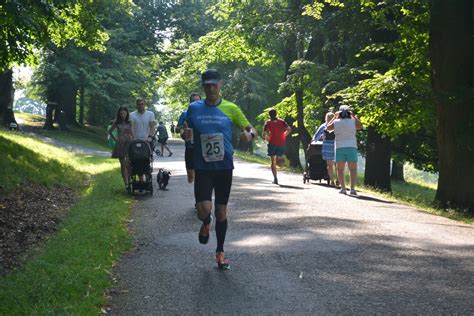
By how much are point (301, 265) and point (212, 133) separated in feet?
5.82

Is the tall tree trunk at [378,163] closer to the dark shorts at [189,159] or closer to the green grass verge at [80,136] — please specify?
the dark shorts at [189,159]

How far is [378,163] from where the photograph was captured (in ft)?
65.2

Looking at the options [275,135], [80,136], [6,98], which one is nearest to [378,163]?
[275,135]

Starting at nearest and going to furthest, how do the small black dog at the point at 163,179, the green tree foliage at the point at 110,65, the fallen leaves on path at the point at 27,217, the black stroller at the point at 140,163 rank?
the fallen leaves on path at the point at 27,217 → the black stroller at the point at 140,163 → the small black dog at the point at 163,179 → the green tree foliage at the point at 110,65

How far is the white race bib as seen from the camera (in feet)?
22.6

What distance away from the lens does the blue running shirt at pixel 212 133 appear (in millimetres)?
6914

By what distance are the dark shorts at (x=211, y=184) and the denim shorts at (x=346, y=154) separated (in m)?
8.14

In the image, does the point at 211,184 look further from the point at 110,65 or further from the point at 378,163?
the point at 110,65

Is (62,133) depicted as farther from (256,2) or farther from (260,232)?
(260,232)

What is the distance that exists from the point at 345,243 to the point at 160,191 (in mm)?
7681

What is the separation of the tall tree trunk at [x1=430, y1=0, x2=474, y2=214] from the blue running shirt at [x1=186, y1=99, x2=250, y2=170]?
688 centimetres

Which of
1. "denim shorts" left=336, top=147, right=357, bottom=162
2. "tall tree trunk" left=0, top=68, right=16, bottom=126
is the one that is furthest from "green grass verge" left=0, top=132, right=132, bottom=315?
"tall tree trunk" left=0, top=68, right=16, bottom=126

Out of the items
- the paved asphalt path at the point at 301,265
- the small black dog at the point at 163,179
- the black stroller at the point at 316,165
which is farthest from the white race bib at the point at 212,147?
the black stroller at the point at 316,165

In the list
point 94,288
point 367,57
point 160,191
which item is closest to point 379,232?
point 94,288
